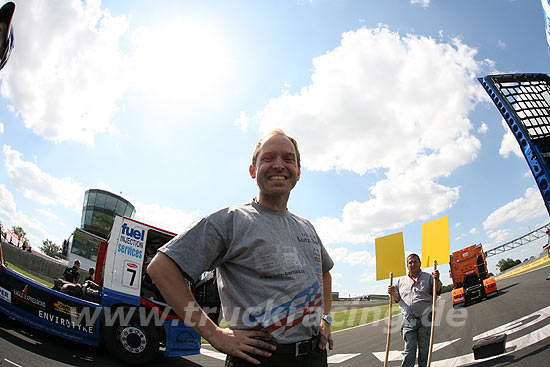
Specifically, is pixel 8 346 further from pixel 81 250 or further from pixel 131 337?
pixel 81 250

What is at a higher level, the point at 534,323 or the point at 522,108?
the point at 522,108

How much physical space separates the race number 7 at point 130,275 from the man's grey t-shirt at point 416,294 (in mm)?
4838

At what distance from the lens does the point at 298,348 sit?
125 cm

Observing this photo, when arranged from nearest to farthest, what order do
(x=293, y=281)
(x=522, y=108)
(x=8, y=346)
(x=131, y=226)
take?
(x=293, y=281), (x=522, y=108), (x=8, y=346), (x=131, y=226)

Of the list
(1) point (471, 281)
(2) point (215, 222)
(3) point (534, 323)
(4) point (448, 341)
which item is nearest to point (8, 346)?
(2) point (215, 222)

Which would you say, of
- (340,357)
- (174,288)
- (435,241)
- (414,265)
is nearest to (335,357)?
(340,357)

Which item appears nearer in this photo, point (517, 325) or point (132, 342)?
point (132, 342)

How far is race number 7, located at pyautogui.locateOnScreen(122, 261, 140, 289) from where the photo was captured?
487cm

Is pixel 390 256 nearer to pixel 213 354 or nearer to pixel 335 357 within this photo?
pixel 335 357

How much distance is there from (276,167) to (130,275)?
4710mm

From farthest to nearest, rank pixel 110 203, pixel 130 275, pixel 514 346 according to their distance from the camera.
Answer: pixel 110 203 < pixel 130 275 < pixel 514 346

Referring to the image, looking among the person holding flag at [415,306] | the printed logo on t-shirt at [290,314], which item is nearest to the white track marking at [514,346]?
the person holding flag at [415,306]

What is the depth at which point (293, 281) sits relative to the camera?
4.28 feet

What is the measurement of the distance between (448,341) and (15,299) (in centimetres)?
936
